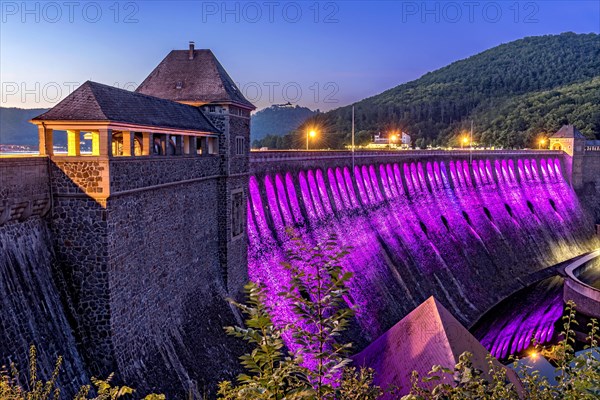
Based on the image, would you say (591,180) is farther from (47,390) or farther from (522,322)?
(47,390)

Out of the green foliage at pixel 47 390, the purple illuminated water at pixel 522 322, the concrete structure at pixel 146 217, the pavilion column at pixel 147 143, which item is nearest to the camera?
the green foliage at pixel 47 390

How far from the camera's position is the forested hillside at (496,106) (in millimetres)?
105312

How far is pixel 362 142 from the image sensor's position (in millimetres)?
114688

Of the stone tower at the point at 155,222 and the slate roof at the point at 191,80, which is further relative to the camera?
the slate roof at the point at 191,80

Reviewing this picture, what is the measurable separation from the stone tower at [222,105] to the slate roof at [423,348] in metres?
8.00

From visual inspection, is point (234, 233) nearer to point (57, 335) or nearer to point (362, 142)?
point (57, 335)

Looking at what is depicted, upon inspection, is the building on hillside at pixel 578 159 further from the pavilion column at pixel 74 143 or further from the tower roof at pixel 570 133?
the pavilion column at pixel 74 143

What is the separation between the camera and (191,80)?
24.2 meters

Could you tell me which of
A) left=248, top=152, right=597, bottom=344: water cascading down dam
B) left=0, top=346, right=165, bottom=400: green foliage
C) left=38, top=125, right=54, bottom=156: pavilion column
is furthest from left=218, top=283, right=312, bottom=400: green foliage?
left=248, top=152, right=597, bottom=344: water cascading down dam

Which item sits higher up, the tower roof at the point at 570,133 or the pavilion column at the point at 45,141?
the tower roof at the point at 570,133

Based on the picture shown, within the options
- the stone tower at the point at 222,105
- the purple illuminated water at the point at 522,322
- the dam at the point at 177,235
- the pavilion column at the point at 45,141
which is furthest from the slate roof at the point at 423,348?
the purple illuminated water at the point at 522,322

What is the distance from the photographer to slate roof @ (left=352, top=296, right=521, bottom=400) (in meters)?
17.3

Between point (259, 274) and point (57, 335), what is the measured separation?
45.9 ft

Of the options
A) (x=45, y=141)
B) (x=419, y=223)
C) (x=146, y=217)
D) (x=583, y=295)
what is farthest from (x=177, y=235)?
(x=583, y=295)
